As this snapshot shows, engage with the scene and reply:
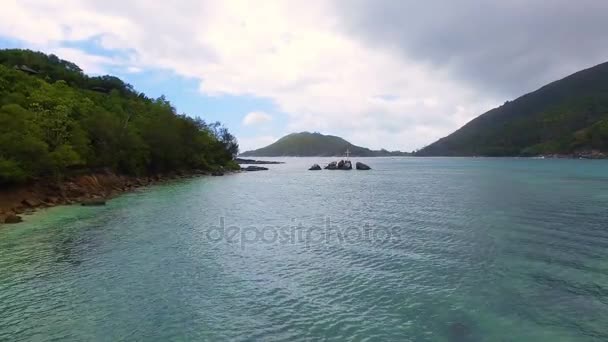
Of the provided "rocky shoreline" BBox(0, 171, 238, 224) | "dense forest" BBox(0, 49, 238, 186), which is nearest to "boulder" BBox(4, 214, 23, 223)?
"rocky shoreline" BBox(0, 171, 238, 224)

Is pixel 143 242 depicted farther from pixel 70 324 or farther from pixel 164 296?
pixel 70 324

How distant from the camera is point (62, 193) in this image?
155 ft

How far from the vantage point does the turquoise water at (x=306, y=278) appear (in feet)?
41.8

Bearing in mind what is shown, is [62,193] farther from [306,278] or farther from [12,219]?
[306,278]

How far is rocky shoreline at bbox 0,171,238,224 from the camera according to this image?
124 ft

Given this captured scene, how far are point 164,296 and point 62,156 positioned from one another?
138ft

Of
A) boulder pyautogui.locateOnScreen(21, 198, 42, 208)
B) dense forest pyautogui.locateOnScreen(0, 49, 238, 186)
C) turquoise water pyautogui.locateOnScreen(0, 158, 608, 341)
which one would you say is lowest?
turquoise water pyautogui.locateOnScreen(0, 158, 608, 341)

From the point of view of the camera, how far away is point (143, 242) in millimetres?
25391

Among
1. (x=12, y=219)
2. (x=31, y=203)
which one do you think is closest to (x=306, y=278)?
(x=12, y=219)

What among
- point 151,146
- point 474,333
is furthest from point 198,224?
point 151,146

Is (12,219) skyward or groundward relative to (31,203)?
groundward

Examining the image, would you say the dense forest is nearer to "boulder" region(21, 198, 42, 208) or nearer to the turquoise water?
"boulder" region(21, 198, 42, 208)

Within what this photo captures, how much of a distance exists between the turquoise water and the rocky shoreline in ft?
17.7

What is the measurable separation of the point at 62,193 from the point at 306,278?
4256cm
